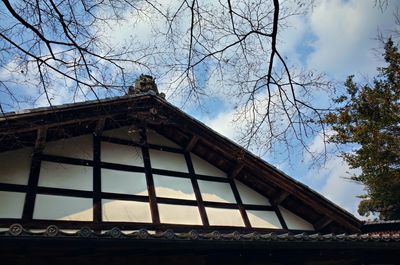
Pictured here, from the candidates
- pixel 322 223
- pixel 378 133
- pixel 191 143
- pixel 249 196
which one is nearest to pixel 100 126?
pixel 191 143

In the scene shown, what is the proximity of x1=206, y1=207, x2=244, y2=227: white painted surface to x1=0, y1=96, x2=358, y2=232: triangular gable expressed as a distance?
0.08ft

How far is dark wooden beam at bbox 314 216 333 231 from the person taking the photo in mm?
8156

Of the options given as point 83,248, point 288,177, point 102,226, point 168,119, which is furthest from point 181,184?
point 83,248

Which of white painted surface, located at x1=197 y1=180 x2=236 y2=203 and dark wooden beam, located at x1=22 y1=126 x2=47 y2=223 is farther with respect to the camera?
white painted surface, located at x1=197 y1=180 x2=236 y2=203

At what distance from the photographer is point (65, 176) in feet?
19.8

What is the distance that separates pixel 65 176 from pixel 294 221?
5622mm

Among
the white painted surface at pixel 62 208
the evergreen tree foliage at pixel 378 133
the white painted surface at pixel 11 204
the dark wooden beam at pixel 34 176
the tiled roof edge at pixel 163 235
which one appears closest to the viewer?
the tiled roof edge at pixel 163 235

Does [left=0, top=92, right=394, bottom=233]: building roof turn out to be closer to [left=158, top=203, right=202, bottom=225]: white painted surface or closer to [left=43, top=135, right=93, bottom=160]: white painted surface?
[left=43, top=135, right=93, bottom=160]: white painted surface

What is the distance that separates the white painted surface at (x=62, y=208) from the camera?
17.6 ft

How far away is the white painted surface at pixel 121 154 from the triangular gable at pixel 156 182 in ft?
0.08

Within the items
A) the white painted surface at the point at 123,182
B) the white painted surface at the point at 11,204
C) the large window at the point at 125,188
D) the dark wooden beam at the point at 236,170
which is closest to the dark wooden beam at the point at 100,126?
the large window at the point at 125,188

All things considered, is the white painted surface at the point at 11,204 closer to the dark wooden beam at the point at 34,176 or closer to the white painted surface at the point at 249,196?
the dark wooden beam at the point at 34,176

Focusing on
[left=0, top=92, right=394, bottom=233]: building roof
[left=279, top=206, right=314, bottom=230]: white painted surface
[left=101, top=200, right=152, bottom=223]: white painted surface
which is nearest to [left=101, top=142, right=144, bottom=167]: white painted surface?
[left=0, top=92, right=394, bottom=233]: building roof

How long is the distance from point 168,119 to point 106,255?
12.2 ft
